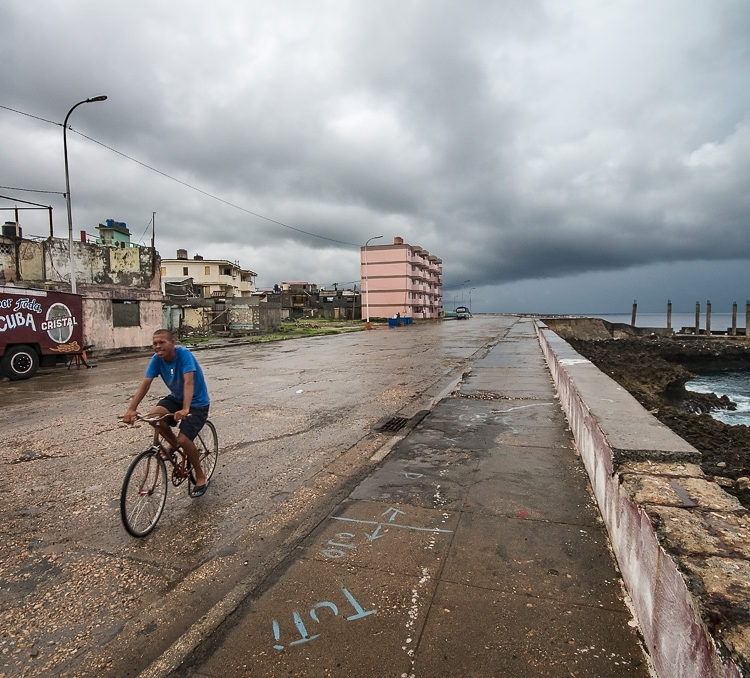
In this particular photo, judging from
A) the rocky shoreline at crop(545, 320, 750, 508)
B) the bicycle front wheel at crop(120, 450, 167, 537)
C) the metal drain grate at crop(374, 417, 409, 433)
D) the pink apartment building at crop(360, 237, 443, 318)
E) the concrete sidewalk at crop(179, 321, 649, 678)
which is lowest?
the rocky shoreline at crop(545, 320, 750, 508)

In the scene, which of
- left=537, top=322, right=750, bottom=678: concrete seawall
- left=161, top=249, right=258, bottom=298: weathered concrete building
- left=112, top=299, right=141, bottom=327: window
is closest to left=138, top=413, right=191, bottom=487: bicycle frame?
left=537, top=322, right=750, bottom=678: concrete seawall

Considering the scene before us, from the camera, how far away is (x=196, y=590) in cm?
312

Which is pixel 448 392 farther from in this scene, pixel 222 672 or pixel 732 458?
pixel 222 672

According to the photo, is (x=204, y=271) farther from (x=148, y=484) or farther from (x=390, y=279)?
(x=148, y=484)

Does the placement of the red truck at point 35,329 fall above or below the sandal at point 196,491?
above

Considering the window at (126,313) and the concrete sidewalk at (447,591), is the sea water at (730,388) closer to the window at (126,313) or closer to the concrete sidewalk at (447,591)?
the concrete sidewalk at (447,591)

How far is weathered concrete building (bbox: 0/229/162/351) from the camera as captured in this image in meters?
20.9

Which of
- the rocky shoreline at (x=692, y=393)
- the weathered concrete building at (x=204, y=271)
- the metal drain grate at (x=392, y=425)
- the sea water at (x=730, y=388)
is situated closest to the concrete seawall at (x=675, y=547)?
the rocky shoreline at (x=692, y=393)

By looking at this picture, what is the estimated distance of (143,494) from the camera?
397 cm

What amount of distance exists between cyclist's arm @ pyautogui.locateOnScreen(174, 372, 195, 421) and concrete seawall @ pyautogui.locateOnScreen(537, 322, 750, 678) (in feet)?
11.7

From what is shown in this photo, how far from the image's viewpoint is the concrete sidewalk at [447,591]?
2402mm

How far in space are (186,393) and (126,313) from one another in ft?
68.0

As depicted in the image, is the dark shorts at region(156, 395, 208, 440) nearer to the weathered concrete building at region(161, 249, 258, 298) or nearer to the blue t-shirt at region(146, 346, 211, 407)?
the blue t-shirt at region(146, 346, 211, 407)

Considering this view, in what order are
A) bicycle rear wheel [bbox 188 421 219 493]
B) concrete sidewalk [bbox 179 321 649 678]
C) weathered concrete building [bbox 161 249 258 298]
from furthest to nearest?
weathered concrete building [bbox 161 249 258 298], bicycle rear wheel [bbox 188 421 219 493], concrete sidewalk [bbox 179 321 649 678]
